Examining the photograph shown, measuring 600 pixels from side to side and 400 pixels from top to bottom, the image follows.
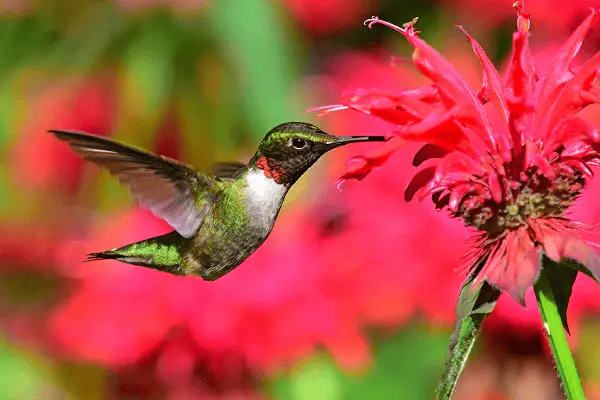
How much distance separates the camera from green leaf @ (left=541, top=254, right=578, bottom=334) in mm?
644

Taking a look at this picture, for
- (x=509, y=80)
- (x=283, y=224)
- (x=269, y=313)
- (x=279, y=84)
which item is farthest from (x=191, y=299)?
(x=509, y=80)

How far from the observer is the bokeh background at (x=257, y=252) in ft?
4.09

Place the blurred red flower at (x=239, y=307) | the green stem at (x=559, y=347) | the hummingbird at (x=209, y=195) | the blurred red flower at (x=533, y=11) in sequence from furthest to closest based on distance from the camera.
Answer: the blurred red flower at (x=533, y=11) → the blurred red flower at (x=239, y=307) → the hummingbird at (x=209, y=195) → the green stem at (x=559, y=347)

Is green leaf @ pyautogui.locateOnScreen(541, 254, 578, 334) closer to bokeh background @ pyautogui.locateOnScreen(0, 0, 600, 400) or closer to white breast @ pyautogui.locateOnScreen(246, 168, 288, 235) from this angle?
white breast @ pyautogui.locateOnScreen(246, 168, 288, 235)

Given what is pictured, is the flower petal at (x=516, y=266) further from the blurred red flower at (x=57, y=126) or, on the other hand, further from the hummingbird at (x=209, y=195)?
the blurred red flower at (x=57, y=126)

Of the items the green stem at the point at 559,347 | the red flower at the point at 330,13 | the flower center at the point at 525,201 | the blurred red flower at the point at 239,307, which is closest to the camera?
the green stem at the point at 559,347

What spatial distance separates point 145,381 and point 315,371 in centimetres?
23

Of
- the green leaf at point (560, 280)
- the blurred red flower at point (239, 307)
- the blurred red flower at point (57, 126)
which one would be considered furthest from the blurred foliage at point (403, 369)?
the green leaf at point (560, 280)

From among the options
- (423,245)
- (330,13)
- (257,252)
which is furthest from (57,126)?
(423,245)

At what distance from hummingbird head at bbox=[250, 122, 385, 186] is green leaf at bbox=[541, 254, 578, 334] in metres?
0.19

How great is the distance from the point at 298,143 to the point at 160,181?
14 centimetres

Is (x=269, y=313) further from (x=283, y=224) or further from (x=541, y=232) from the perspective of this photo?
(x=541, y=232)

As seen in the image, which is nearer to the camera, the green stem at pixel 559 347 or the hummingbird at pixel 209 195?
the green stem at pixel 559 347

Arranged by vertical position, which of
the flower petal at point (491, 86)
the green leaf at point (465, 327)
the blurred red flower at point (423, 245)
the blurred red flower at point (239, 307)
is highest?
the flower petal at point (491, 86)
